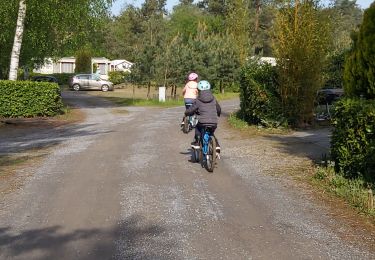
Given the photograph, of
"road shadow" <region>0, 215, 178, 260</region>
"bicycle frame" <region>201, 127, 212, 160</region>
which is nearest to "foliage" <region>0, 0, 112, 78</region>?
"bicycle frame" <region>201, 127, 212, 160</region>

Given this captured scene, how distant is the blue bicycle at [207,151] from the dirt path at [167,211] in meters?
0.19

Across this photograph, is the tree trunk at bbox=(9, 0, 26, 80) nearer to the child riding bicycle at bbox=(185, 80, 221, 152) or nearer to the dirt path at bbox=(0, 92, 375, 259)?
the dirt path at bbox=(0, 92, 375, 259)

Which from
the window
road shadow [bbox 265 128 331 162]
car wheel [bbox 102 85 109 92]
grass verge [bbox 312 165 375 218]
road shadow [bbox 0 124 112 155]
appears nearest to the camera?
grass verge [bbox 312 165 375 218]

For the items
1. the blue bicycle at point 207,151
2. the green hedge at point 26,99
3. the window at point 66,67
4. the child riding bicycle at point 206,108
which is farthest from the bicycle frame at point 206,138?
the window at point 66,67

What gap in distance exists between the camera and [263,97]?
51.5ft

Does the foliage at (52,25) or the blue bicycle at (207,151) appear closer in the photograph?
the blue bicycle at (207,151)

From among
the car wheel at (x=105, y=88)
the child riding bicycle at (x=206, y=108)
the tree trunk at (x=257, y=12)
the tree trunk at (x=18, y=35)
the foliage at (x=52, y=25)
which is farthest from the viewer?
the tree trunk at (x=257, y=12)

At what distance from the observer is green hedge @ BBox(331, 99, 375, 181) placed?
7.18 meters

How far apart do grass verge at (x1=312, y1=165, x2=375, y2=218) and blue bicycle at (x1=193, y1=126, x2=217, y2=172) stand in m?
1.77

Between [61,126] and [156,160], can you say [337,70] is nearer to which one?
[61,126]

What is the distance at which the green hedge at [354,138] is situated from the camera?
7176 millimetres

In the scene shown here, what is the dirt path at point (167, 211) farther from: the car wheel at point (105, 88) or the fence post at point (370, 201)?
the car wheel at point (105, 88)

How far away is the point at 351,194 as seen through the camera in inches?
275

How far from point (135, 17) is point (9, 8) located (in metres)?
67.2
